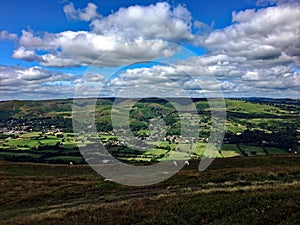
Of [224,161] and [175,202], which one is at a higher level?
[175,202]

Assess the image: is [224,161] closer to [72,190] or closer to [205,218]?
[72,190]

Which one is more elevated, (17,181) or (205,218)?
(205,218)

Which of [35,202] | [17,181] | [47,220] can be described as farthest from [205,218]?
[17,181]

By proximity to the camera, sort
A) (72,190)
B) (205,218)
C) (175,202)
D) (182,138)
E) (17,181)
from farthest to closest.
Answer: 1. (182,138)
2. (17,181)
3. (72,190)
4. (175,202)
5. (205,218)

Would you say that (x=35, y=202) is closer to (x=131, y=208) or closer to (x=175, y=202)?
(x=131, y=208)

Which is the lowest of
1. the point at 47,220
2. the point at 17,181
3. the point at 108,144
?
the point at 108,144

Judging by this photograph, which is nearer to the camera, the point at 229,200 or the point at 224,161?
the point at 229,200

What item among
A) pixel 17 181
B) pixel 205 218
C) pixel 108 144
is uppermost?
pixel 205 218

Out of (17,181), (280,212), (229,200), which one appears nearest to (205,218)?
(229,200)

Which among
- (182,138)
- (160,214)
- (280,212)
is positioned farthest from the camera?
(182,138)
